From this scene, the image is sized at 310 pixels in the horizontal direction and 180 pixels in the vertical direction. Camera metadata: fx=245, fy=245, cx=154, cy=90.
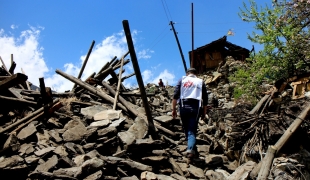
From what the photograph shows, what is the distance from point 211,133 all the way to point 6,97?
216 inches

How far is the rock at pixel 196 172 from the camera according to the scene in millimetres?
4233

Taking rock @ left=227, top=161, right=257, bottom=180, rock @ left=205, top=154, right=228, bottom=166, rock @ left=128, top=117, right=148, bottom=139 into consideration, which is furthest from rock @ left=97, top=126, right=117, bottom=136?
rock @ left=227, top=161, right=257, bottom=180

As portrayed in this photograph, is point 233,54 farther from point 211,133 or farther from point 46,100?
point 46,100

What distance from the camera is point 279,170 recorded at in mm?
3309

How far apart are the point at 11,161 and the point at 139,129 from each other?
2547 millimetres

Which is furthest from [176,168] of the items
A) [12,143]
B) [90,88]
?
[90,88]

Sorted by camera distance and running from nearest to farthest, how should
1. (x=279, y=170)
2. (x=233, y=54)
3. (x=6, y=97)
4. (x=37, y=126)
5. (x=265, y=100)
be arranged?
(x=279, y=170)
(x=37, y=126)
(x=6, y=97)
(x=265, y=100)
(x=233, y=54)

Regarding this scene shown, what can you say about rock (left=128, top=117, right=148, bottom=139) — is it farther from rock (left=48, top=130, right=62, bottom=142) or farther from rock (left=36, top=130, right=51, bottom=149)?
rock (left=36, top=130, right=51, bottom=149)

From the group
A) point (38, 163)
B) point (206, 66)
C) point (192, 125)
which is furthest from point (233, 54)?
point (38, 163)

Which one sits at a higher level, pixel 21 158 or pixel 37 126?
pixel 37 126

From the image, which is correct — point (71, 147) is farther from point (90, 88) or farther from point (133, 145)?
point (90, 88)

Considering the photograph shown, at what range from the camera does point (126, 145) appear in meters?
4.65

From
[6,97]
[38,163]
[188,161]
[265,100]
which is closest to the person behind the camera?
[38,163]

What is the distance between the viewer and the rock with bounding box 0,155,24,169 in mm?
3785
